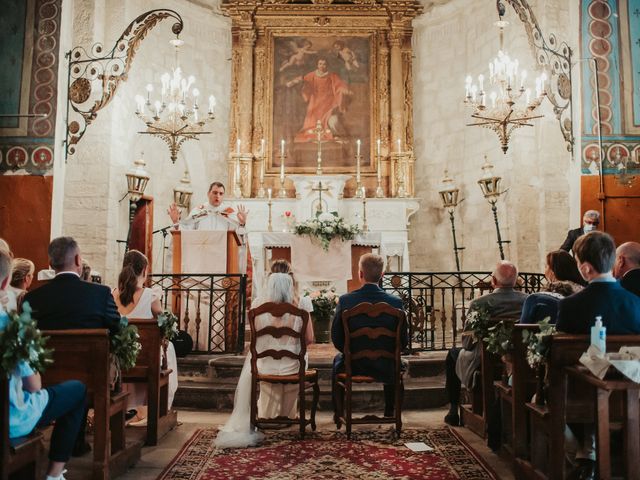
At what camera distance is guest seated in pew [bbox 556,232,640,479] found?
10.9ft

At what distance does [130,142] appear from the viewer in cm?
1005

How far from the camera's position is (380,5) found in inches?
479

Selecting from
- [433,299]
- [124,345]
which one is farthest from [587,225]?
[124,345]

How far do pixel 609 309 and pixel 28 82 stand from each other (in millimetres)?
7631

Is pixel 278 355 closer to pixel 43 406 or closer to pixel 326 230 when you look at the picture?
pixel 43 406

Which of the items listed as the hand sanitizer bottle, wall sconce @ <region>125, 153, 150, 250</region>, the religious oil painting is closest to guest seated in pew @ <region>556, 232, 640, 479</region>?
the hand sanitizer bottle

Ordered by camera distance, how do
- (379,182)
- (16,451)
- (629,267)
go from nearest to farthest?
(16,451), (629,267), (379,182)

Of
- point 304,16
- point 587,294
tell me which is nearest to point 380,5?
point 304,16

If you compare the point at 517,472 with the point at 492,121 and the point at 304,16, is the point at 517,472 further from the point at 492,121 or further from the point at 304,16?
the point at 304,16

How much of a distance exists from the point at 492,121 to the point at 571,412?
18.5ft

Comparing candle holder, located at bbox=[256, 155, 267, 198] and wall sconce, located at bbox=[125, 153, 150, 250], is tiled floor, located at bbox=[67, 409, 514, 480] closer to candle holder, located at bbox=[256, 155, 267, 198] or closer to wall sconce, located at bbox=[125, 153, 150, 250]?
wall sconce, located at bbox=[125, 153, 150, 250]

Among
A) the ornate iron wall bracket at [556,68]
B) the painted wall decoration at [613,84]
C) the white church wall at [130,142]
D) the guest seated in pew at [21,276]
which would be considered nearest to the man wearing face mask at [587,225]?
the painted wall decoration at [613,84]

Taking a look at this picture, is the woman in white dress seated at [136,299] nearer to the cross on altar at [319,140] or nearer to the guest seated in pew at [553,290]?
the guest seated in pew at [553,290]

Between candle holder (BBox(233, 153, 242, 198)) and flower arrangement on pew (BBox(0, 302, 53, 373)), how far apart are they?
29.5 ft
